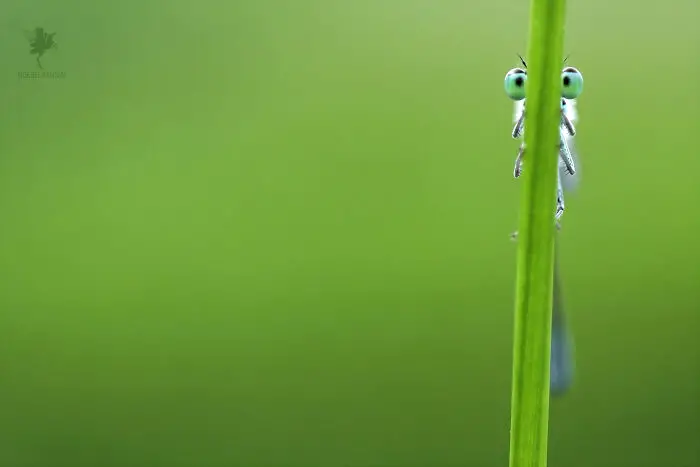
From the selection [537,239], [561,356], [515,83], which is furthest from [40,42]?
[537,239]

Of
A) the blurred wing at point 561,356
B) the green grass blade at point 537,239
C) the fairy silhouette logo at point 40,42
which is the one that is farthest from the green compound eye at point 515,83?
the fairy silhouette logo at point 40,42

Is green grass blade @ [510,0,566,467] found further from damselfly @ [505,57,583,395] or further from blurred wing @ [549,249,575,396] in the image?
blurred wing @ [549,249,575,396]

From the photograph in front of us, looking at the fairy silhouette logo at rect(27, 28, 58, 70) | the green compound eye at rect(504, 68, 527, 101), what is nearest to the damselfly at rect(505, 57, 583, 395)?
the green compound eye at rect(504, 68, 527, 101)

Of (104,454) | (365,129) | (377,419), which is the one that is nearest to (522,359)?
(365,129)

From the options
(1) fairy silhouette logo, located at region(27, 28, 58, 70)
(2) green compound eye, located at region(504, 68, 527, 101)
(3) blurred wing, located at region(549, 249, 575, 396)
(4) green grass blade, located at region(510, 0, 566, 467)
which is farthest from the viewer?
(1) fairy silhouette logo, located at region(27, 28, 58, 70)

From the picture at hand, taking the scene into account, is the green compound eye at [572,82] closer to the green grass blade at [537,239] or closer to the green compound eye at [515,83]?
the green compound eye at [515,83]

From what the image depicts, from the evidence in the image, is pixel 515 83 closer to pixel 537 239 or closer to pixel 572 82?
pixel 572 82
